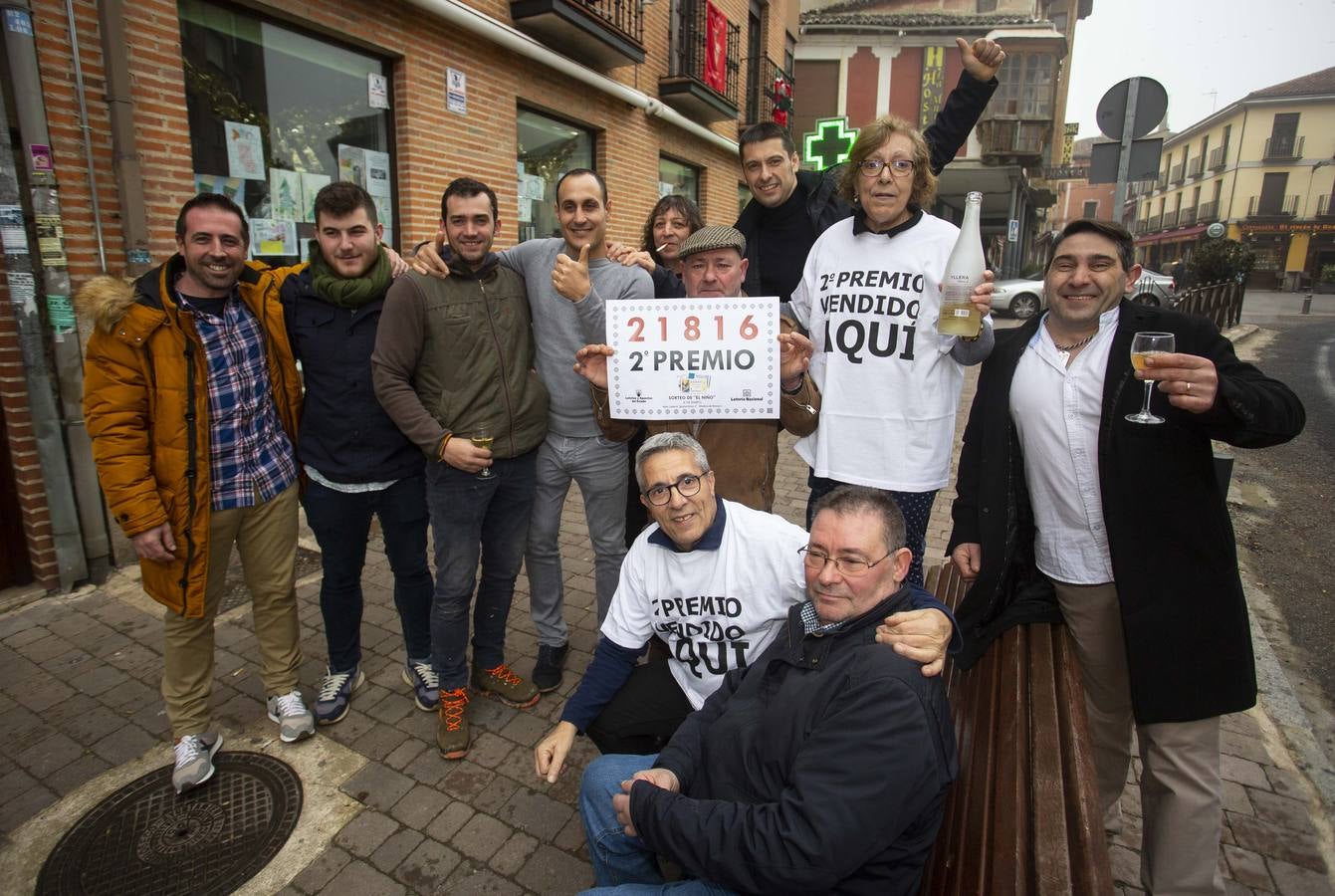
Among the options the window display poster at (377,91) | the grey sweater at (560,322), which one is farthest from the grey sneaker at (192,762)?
the window display poster at (377,91)

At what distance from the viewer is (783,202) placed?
3725mm

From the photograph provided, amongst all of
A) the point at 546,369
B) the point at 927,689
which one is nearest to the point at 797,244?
the point at 546,369

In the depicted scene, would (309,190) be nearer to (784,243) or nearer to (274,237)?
(274,237)

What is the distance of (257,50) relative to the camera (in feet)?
18.7

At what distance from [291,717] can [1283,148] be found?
6167cm

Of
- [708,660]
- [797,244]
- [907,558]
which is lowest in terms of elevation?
[708,660]

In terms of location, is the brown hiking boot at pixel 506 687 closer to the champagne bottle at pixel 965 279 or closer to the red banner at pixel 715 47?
the champagne bottle at pixel 965 279

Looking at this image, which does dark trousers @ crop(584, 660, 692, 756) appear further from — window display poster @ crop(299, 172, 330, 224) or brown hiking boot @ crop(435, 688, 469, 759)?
window display poster @ crop(299, 172, 330, 224)

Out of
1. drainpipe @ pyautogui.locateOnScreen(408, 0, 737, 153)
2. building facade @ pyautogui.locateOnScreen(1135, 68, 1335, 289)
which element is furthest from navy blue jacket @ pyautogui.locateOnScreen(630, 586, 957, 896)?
building facade @ pyautogui.locateOnScreen(1135, 68, 1335, 289)

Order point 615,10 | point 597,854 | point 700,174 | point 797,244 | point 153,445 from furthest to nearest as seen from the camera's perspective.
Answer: point 700,174, point 615,10, point 797,244, point 153,445, point 597,854

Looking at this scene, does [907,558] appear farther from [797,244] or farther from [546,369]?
[797,244]

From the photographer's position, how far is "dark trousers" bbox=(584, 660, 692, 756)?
247 cm

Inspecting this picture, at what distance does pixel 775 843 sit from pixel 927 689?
47 cm

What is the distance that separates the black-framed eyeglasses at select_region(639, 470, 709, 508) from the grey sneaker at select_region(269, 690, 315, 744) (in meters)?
2.13
